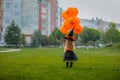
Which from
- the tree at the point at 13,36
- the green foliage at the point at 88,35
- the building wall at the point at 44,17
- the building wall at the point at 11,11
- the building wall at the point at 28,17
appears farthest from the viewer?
the green foliage at the point at 88,35

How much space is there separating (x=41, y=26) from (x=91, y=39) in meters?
15.3

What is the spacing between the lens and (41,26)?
87375 millimetres

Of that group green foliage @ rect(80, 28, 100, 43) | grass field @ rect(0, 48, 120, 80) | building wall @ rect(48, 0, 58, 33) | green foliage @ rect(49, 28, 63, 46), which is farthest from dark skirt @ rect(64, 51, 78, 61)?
building wall @ rect(48, 0, 58, 33)

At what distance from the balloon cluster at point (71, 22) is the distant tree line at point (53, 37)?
39.9m

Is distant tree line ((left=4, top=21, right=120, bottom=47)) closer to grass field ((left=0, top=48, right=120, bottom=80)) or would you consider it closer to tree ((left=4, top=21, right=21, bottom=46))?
tree ((left=4, top=21, right=21, bottom=46))

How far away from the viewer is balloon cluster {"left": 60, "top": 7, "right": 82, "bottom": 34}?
12.8m

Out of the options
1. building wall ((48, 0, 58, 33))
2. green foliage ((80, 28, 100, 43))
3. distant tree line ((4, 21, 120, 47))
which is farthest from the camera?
building wall ((48, 0, 58, 33))

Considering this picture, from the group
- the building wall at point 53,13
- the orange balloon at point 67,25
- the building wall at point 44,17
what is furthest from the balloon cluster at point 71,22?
the building wall at point 53,13

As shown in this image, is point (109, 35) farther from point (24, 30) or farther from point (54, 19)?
point (54, 19)

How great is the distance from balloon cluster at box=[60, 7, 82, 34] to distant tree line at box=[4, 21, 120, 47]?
3986 cm

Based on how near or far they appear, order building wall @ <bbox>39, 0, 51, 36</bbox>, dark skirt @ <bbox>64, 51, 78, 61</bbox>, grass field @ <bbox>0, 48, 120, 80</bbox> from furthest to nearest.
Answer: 1. building wall @ <bbox>39, 0, 51, 36</bbox>
2. dark skirt @ <bbox>64, 51, 78, 61</bbox>
3. grass field @ <bbox>0, 48, 120, 80</bbox>

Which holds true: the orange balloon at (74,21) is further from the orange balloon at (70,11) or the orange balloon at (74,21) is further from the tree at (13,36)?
the tree at (13,36)

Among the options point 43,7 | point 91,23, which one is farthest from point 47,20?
point 91,23

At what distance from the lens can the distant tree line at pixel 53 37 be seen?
60956mm
